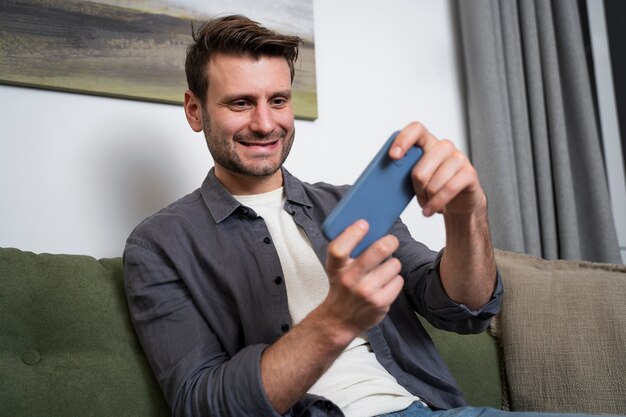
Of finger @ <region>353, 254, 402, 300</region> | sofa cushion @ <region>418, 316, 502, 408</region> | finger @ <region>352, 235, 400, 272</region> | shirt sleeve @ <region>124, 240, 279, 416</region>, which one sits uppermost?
finger @ <region>352, 235, 400, 272</region>

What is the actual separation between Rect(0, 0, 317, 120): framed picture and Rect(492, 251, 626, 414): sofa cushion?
960 millimetres

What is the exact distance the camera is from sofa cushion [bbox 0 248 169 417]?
0.91 metres

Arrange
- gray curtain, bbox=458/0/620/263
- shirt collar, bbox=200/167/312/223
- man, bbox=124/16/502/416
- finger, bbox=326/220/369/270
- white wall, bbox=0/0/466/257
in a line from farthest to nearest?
1. gray curtain, bbox=458/0/620/263
2. white wall, bbox=0/0/466/257
3. shirt collar, bbox=200/167/312/223
4. man, bbox=124/16/502/416
5. finger, bbox=326/220/369/270

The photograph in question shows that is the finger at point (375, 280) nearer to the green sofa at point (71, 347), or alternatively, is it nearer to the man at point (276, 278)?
the man at point (276, 278)

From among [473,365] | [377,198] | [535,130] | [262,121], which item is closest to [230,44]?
[262,121]

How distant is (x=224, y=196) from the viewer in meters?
1.15

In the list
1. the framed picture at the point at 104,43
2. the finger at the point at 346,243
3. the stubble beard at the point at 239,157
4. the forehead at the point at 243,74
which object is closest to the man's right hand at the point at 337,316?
the finger at the point at 346,243

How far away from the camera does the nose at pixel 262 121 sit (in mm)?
1142

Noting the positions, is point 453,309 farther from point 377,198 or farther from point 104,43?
point 104,43

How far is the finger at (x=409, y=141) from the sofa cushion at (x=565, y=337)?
2.40 ft

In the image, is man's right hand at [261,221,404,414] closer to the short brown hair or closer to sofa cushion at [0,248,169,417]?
sofa cushion at [0,248,169,417]

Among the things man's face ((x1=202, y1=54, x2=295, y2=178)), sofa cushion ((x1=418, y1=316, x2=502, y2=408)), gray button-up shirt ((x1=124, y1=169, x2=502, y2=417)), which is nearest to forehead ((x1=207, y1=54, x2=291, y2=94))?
man's face ((x1=202, y1=54, x2=295, y2=178))

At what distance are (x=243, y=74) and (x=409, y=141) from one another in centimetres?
54

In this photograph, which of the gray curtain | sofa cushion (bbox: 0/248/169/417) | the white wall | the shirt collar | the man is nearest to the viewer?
the man
